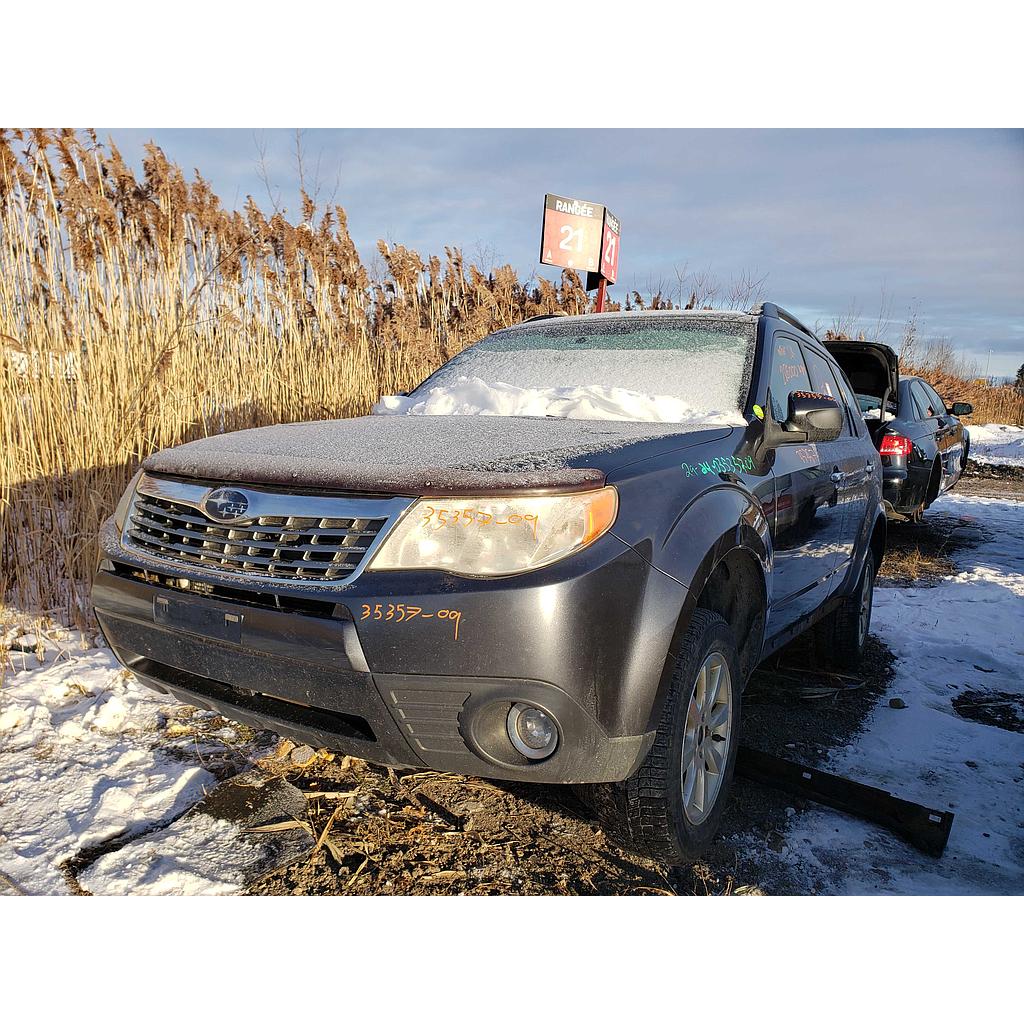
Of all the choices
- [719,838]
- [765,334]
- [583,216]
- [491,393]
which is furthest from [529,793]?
[583,216]

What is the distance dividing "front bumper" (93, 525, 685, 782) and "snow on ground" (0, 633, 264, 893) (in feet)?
2.12

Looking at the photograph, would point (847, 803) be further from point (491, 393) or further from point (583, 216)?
point (583, 216)

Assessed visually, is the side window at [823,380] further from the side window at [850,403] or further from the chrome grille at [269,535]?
the chrome grille at [269,535]

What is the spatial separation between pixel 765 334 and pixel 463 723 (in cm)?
211

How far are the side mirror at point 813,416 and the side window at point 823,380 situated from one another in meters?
0.76

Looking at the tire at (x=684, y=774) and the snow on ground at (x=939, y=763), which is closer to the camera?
the tire at (x=684, y=774)

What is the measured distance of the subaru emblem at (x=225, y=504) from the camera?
1.96 meters

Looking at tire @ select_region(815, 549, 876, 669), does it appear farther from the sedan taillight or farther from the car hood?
the sedan taillight

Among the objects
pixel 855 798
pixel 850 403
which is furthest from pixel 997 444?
pixel 855 798

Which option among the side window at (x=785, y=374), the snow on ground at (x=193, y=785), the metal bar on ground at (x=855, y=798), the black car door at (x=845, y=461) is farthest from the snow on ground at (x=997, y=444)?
the metal bar on ground at (x=855, y=798)

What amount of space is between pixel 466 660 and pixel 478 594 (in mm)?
146

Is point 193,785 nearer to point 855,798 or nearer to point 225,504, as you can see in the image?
point 225,504

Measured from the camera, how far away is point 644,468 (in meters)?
1.94

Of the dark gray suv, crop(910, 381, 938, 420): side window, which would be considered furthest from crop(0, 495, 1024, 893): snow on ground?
crop(910, 381, 938, 420): side window
